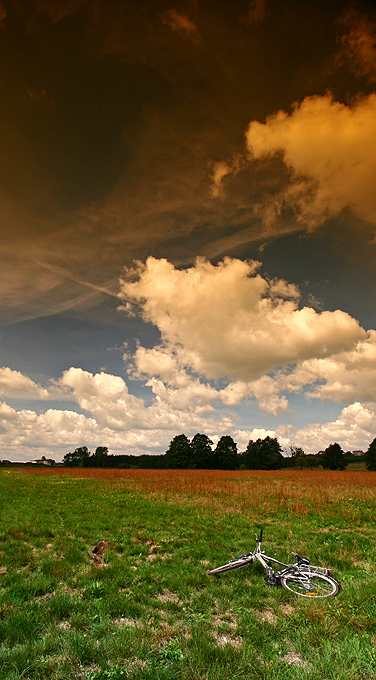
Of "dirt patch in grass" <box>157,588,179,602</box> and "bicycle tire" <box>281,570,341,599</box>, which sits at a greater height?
"bicycle tire" <box>281,570,341,599</box>

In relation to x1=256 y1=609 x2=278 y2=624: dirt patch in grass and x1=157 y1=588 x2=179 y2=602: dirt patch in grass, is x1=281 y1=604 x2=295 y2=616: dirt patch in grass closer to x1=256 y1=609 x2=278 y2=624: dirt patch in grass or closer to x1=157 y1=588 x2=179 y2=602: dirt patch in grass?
x1=256 y1=609 x2=278 y2=624: dirt patch in grass

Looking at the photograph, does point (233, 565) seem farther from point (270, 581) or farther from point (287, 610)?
point (287, 610)

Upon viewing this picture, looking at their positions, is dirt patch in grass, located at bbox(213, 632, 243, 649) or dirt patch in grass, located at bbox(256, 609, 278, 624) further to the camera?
dirt patch in grass, located at bbox(256, 609, 278, 624)

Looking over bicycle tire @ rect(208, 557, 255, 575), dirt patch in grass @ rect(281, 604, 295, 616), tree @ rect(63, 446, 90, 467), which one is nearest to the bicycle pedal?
bicycle tire @ rect(208, 557, 255, 575)

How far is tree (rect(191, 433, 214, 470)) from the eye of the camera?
7762 cm

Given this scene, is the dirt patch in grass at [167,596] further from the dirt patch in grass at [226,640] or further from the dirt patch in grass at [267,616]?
the dirt patch in grass at [267,616]

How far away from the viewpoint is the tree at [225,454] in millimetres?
80500

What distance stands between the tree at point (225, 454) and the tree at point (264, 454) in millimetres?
5116

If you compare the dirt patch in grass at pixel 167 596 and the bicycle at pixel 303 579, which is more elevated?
the bicycle at pixel 303 579

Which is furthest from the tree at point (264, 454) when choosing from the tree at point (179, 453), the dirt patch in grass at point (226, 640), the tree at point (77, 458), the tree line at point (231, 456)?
the dirt patch in grass at point (226, 640)

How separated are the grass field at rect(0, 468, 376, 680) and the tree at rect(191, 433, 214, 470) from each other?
69349 mm

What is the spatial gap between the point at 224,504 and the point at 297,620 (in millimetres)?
12480

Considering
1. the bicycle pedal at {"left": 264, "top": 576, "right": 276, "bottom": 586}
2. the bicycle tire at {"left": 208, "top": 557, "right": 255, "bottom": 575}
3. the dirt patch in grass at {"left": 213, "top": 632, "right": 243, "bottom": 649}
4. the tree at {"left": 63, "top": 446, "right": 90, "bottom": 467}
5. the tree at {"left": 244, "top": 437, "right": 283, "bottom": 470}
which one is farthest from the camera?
the tree at {"left": 63, "top": 446, "right": 90, "bottom": 467}

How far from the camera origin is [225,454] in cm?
8150
